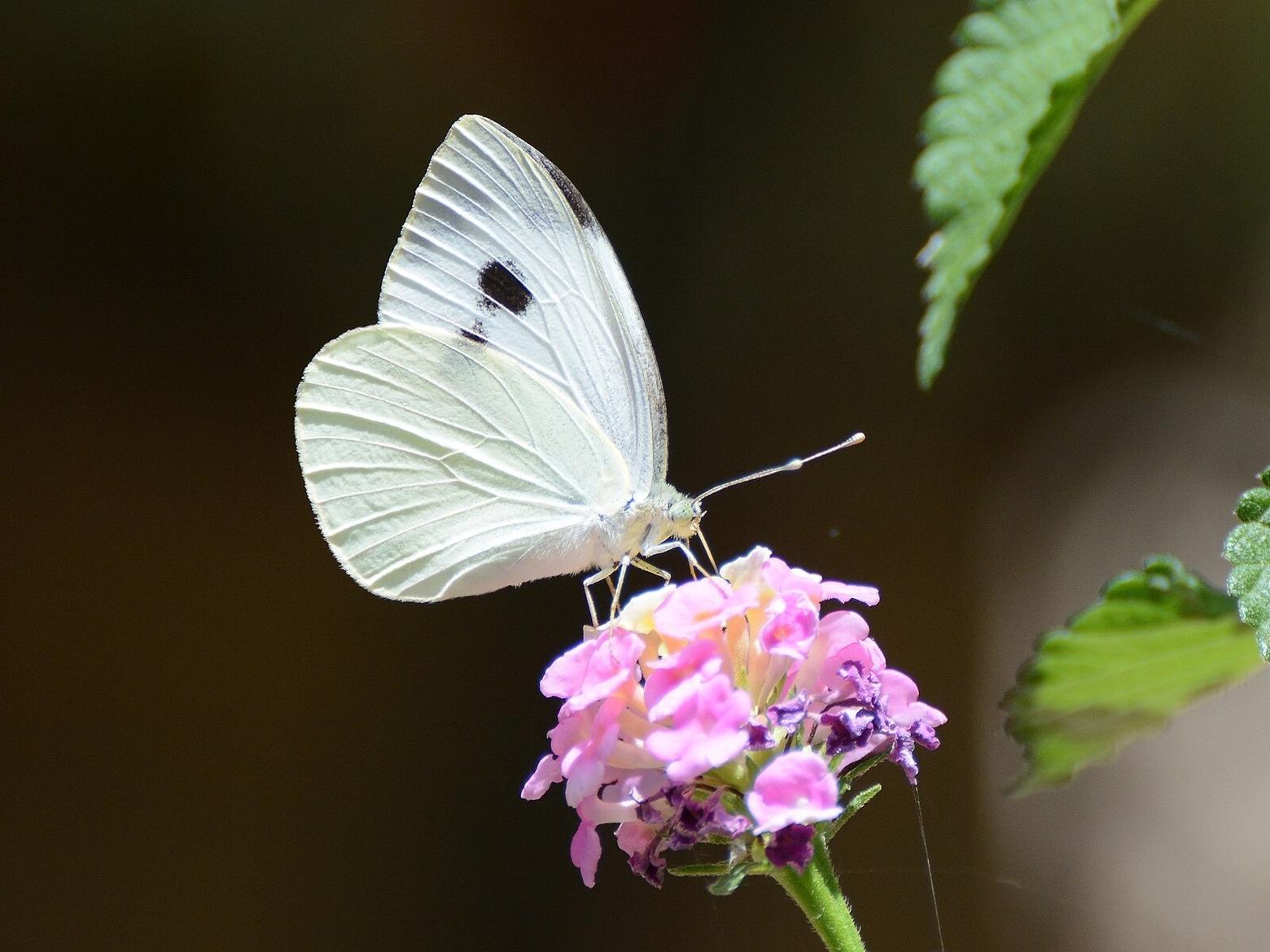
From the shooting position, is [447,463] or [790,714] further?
[447,463]

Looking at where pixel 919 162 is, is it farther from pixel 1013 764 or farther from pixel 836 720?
pixel 1013 764

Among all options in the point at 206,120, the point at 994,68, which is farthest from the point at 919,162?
the point at 206,120

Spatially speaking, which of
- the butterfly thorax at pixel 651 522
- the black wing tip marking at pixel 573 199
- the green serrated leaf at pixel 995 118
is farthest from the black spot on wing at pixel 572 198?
the green serrated leaf at pixel 995 118

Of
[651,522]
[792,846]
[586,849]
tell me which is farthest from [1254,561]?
[651,522]

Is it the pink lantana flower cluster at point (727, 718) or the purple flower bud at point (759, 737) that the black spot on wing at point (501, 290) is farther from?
the purple flower bud at point (759, 737)

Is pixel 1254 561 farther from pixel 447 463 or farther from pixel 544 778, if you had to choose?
pixel 447 463

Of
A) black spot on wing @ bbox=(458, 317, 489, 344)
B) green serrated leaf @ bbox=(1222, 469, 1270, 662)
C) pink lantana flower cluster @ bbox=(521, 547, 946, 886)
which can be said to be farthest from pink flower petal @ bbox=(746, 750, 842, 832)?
black spot on wing @ bbox=(458, 317, 489, 344)

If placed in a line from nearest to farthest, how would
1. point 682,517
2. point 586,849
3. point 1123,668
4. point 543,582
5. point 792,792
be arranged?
point 792,792 → point 586,849 → point 1123,668 → point 682,517 → point 543,582
